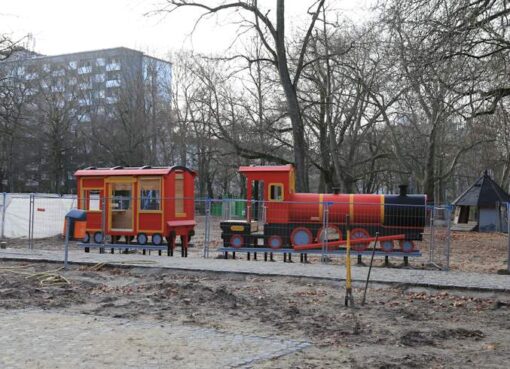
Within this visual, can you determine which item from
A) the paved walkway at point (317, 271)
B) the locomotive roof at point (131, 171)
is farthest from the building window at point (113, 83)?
the paved walkway at point (317, 271)

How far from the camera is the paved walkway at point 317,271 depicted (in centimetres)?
1266

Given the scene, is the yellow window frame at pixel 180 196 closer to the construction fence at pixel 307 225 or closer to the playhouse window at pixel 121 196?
the construction fence at pixel 307 225

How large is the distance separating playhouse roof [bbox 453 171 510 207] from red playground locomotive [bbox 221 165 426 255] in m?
21.9

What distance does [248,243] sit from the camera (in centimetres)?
1908

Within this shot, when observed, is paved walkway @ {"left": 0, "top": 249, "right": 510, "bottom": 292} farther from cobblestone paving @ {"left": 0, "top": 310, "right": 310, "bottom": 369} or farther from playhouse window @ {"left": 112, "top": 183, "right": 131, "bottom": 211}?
cobblestone paving @ {"left": 0, "top": 310, "right": 310, "bottom": 369}

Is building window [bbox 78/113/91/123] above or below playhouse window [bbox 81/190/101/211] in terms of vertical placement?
above

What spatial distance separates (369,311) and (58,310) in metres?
5.02

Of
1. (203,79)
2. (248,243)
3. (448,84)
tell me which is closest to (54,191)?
(203,79)

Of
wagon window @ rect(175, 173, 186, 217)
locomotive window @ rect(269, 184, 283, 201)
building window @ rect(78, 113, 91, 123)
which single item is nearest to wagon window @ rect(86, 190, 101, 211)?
wagon window @ rect(175, 173, 186, 217)

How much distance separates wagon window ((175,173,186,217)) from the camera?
20.3 m

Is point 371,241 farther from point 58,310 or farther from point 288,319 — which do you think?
point 58,310

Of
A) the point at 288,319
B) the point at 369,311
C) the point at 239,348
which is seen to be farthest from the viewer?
the point at 369,311

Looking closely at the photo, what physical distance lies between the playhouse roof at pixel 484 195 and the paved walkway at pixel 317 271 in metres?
25.9

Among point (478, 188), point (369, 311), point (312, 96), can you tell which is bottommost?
point (369, 311)
